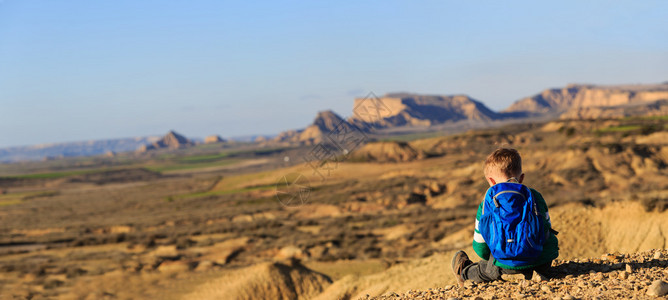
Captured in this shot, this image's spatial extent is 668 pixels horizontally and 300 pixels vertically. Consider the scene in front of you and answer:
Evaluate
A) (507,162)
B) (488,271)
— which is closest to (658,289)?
(488,271)

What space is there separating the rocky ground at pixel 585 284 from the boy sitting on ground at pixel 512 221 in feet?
0.80

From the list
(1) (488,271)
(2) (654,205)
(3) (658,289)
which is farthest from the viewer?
(2) (654,205)

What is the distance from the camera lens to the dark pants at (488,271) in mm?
5031

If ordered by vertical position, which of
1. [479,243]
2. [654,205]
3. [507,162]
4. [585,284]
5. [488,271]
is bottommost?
[654,205]

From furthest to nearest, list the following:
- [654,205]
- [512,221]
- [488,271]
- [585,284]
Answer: [654,205]
[488,271]
[585,284]
[512,221]

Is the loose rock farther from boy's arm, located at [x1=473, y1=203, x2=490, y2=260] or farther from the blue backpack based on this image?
boy's arm, located at [x1=473, y1=203, x2=490, y2=260]

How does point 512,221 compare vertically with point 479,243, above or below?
above

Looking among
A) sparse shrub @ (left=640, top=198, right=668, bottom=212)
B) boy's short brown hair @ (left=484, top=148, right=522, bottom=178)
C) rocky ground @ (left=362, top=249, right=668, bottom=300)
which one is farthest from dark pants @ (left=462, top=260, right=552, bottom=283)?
sparse shrub @ (left=640, top=198, right=668, bottom=212)

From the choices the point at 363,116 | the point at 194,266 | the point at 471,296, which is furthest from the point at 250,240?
the point at 471,296

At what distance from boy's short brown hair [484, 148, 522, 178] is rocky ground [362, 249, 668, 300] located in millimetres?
1168

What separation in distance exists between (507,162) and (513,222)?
0.55m

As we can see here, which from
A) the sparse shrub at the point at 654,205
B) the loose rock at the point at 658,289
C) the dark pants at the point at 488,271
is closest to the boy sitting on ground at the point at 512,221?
the dark pants at the point at 488,271

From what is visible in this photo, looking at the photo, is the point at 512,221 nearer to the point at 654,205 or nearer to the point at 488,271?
the point at 488,271

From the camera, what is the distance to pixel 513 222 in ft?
14.6
